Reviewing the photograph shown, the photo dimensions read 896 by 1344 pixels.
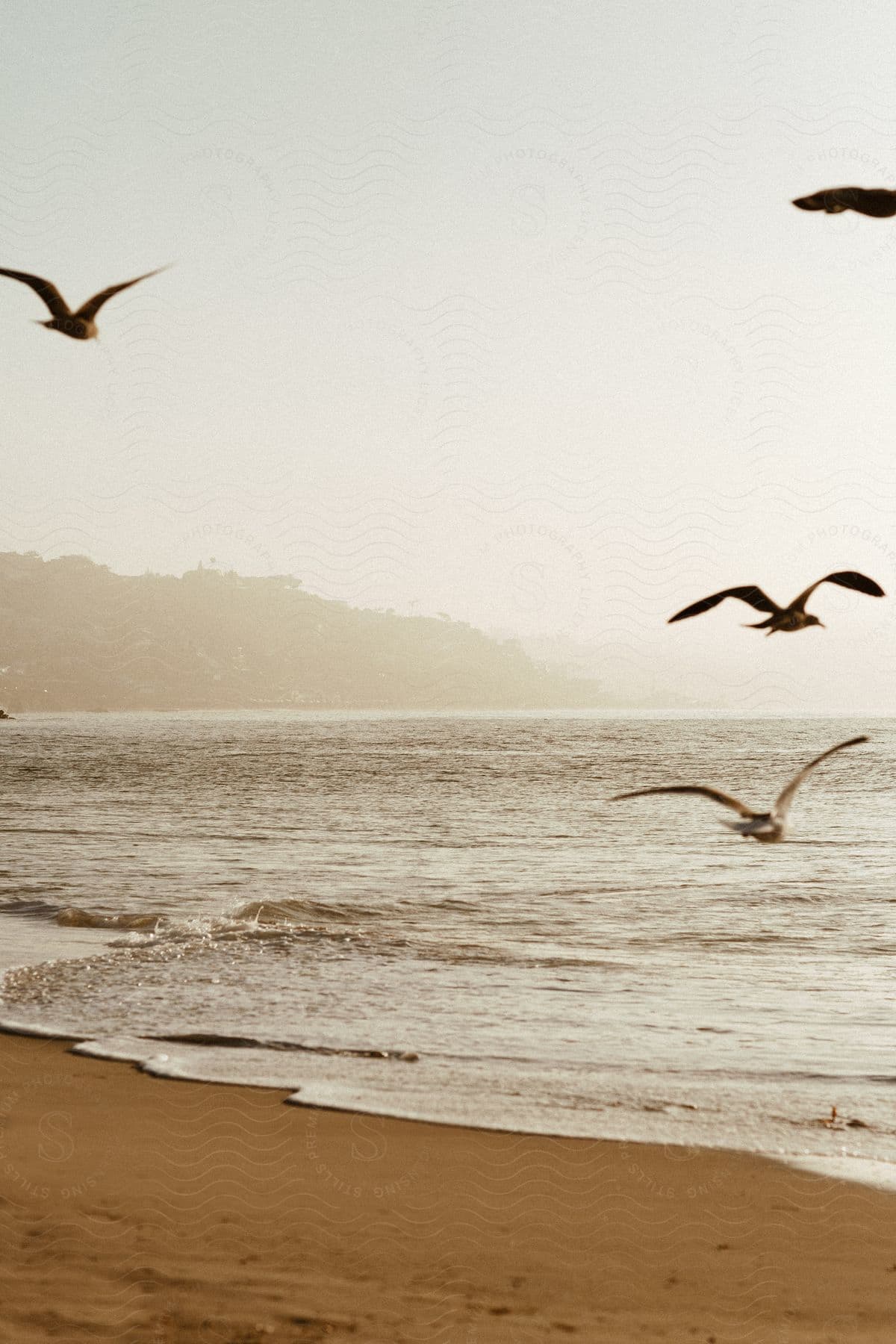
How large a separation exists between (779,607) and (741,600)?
6.5 inches

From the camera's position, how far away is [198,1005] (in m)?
12.6

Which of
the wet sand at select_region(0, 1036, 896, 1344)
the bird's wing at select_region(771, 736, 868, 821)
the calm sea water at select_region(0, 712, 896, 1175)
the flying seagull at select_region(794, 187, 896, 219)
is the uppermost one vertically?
the flying seagull at select_region(794, 187, 896, 219)

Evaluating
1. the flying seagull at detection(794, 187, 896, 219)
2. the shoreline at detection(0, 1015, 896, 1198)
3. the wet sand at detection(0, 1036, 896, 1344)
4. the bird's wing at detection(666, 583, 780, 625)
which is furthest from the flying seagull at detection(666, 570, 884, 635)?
the shoreline at detection(0, 1015, 896, 1198)

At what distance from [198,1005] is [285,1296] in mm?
6582

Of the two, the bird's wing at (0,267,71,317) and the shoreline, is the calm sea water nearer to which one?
the shoreline

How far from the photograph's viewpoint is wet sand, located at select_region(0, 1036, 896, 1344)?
6160 mm

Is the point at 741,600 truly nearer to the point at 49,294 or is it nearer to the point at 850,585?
the point at 850,585

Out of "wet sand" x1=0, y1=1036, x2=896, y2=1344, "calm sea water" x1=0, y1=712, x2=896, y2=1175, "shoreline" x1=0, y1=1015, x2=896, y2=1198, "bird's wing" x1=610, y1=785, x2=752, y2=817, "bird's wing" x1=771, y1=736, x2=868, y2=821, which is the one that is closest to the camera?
"bird's wing" x1=610, y1=785, x2=752, y2=817

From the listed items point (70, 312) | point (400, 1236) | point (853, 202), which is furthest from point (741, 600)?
point (400, 1236)

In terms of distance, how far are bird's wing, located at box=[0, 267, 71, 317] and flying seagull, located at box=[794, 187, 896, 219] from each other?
1868 mm

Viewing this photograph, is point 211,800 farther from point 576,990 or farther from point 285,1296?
point 285,1296

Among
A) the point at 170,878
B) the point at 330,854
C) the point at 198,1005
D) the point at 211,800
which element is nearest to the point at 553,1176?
the point at 198,1005

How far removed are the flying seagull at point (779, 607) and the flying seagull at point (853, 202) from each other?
70 centimetres

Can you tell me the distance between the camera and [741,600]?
2.42 metres
